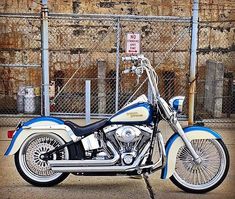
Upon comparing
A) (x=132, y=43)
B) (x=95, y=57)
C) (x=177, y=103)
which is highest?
(x=132, y=43)

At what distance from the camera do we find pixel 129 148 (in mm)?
4098

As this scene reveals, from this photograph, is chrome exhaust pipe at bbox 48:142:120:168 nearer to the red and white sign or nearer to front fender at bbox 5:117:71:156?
front fender at bbox 5:117:71:156

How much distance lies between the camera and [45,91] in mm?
6359

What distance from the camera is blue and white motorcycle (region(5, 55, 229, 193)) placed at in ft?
13.3

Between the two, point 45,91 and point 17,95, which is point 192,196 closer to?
point 45,91

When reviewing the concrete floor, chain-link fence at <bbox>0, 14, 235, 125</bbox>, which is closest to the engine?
the concrete floor

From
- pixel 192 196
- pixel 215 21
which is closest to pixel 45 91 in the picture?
pixel 192 196

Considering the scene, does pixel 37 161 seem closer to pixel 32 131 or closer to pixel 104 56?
pixel 32 131

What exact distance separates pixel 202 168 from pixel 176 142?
38cm

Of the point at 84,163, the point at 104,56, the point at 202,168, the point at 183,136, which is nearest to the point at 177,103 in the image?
the point at 183,136

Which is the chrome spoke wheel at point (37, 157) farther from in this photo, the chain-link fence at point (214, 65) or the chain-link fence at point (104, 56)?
the chain-link fence at point (104, 56)

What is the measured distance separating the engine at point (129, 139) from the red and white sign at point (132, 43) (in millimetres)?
2797

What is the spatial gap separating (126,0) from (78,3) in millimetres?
1137

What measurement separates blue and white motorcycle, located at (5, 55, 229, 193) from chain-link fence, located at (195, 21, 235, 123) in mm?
4613
